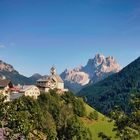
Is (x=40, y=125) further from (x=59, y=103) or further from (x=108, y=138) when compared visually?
(x=108, y=138)

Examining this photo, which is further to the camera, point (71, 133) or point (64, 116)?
point (64, 116)

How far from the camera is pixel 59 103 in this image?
187625 millimetres

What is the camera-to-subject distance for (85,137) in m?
156

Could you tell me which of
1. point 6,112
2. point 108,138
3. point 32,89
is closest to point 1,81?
point 32,89

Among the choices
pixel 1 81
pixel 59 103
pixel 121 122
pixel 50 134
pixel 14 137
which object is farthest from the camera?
pixel 59 103

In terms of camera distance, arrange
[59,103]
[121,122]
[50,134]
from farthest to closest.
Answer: [59,103], [50,134], [121,122]

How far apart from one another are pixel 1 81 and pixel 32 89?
15.7 meters

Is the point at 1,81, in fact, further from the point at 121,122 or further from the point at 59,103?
the point at 121,122

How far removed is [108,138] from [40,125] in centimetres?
10400

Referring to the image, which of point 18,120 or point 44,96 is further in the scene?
point 44,96

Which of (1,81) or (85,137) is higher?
(1,81)

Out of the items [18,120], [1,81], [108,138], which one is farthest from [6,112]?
[1,81]

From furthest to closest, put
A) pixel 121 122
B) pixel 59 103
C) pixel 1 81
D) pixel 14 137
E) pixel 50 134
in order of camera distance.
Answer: pixel 59 103 < pixel 1 81 < pixel 50 134 < pixel 14 137 < pixel 121 122

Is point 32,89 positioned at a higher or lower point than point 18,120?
higher
